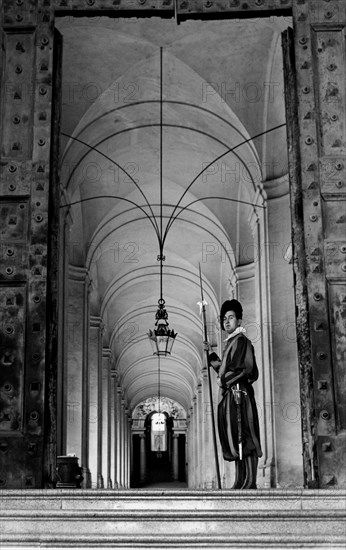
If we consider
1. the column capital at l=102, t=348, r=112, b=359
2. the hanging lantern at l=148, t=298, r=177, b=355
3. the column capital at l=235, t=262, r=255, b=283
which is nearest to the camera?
the hanging lantern at l=148, t=298, r=177, b=355

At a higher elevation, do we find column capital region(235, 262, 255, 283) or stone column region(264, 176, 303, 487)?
column capital region(235, 262, 255, 283)

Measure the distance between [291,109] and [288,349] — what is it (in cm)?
718

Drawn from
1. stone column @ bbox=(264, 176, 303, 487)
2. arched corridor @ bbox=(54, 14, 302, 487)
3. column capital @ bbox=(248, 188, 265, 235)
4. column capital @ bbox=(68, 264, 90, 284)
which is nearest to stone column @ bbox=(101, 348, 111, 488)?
arched corridor @ bbox=(54, 14, 302, 487)

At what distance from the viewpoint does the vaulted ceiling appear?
13.9 metres

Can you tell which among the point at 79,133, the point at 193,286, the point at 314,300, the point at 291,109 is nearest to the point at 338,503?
the point at 314,300

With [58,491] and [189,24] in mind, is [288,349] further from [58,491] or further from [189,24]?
[58,491]

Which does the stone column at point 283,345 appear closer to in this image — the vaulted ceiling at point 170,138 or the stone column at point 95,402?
the vaulted ceiling at point 170,138

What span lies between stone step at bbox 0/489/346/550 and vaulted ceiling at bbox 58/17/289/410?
23.2 feet

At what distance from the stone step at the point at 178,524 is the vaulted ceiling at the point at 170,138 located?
23.2 ft

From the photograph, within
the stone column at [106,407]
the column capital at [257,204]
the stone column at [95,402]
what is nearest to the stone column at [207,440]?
the stone column at [106,407]

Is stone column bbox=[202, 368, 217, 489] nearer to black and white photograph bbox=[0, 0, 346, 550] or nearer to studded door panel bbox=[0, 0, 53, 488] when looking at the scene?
black and white photograph bbox=[0, 0, 346, 550]

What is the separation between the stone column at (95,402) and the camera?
23109 mm

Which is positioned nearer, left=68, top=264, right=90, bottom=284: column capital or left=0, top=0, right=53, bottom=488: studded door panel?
left=0, top=0, right=53, bottom=488: studded door panel

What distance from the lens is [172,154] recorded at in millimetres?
18438
